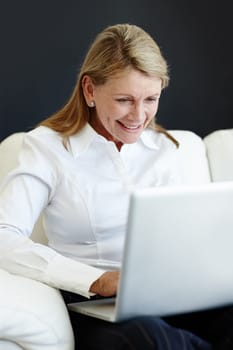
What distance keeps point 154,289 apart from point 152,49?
65cm

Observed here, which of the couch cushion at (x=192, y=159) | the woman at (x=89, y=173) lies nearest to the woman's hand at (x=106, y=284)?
the woman at (x=89, y=173)

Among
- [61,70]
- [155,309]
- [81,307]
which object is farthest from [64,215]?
[61,70]

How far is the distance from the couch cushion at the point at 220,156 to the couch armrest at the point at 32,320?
957 millimetres

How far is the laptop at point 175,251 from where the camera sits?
4.15ft

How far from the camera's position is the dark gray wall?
7.79 feet

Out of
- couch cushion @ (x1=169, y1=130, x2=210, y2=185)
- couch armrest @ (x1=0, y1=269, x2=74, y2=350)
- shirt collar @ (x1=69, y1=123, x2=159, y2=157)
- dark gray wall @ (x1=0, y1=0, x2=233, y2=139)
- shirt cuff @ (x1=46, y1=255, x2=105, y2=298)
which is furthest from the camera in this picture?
dark gray wall @ (x1=0, y1=0, x2=233, y2=139)

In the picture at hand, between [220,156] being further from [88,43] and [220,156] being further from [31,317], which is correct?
[31,317]

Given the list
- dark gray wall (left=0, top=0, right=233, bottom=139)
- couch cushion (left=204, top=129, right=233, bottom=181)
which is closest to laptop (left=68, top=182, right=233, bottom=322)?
couch cushion (left=204, top=129, right=233, bottom=181)

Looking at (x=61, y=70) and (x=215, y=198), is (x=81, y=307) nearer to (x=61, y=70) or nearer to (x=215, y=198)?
(x=215, y=198)

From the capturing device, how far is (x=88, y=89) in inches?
69.9

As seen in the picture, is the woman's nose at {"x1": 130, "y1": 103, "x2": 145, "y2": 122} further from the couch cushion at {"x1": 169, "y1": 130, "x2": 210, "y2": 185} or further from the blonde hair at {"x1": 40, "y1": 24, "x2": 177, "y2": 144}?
the couch cushion at {"x1": 169, "y1": 130, "x2": 210, "y2": 185}

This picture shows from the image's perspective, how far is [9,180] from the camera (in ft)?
5.59

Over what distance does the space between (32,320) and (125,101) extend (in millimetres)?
579

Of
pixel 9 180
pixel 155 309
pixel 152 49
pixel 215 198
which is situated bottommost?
pixel 155 309
